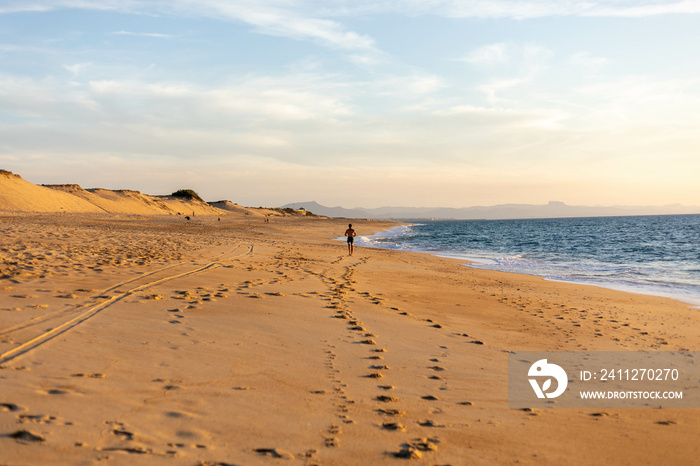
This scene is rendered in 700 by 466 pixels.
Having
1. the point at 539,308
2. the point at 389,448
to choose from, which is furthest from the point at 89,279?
the point at 539,308

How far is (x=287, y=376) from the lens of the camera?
500cm

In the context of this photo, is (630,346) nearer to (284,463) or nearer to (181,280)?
(284,463)

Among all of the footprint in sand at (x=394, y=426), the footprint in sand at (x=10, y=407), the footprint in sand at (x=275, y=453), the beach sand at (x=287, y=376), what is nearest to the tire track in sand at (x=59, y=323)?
the beach sand at (x=287, y=376)

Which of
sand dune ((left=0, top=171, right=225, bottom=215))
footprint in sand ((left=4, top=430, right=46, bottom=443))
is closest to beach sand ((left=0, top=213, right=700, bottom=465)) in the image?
footprint in sand ((left=4, top=430, right=46, bottom=443))

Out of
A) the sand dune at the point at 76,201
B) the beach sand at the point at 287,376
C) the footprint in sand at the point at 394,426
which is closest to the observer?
the beach sand at the point at 287,376

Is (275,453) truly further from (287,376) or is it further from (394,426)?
(287,376)

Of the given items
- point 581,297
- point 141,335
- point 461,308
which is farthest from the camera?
point 581,297

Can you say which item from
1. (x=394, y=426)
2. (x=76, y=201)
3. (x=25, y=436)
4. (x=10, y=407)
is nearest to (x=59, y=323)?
(x=10, y=407)

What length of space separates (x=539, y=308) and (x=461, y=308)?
2.09 metres

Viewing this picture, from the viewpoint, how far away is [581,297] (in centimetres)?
1273

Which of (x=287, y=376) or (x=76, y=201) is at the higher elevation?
(x=76, y=201)

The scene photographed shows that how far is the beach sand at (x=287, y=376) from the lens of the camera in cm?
→ 351

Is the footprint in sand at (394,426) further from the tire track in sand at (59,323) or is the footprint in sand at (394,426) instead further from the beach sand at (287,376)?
the tire track in sand at (59,323)

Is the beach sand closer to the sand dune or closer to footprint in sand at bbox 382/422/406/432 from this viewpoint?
footprint in sand at bbox 382/422/406/432
